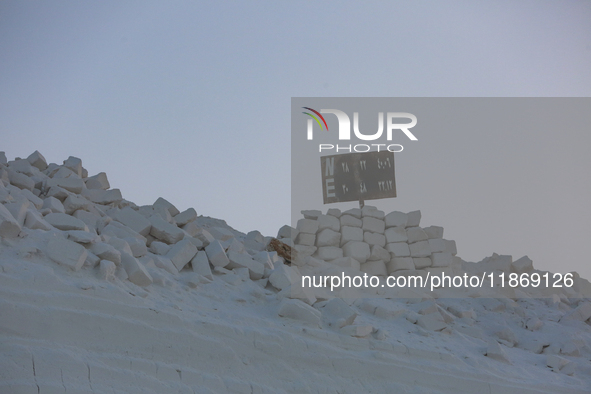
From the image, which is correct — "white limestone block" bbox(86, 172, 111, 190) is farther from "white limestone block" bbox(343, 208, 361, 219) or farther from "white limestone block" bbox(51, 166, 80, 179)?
"white limestone block" bbox(343, 208, 361, 219)

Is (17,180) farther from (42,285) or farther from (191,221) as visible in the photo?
(42,285)

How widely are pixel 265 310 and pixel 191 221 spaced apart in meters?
1.95

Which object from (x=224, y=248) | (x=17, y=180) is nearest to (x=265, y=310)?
(x=224, y=248)

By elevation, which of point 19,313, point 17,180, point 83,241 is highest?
point 17,180

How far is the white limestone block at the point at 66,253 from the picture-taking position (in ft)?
13.2

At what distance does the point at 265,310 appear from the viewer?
491 cm

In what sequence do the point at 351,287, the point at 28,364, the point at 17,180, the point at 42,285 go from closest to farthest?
the point at 28,364 < the point at 42,285 < the point at 17,180 < the point at 351,287

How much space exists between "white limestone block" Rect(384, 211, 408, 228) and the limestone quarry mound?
1.17 metres

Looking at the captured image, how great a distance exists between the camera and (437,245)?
836 cm

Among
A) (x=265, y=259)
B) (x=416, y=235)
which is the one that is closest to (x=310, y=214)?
(x=416, y=235)

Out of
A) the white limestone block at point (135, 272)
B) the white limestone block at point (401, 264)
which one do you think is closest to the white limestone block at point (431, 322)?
the white limestone block at point (401, 264)

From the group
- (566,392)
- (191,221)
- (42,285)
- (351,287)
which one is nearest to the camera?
(42,285)

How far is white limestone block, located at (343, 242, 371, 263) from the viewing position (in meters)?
7.90

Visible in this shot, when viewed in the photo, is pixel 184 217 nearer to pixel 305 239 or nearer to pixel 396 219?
pixel 305 239
